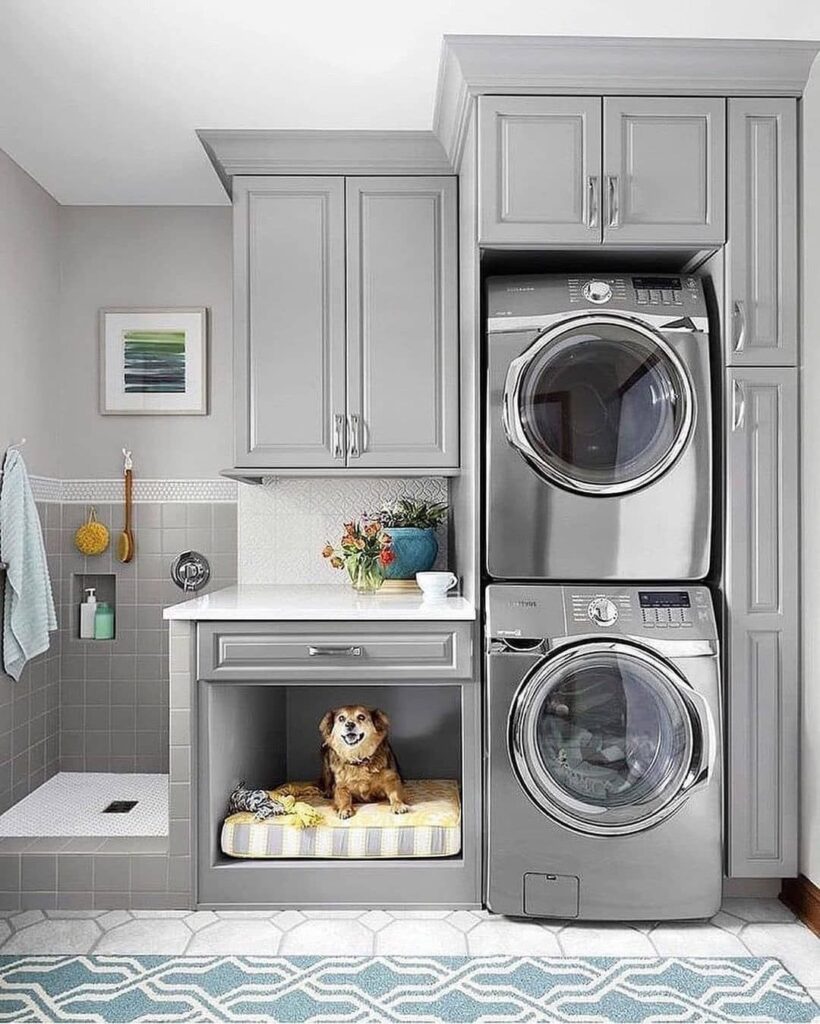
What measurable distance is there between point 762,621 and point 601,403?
30.8 inches

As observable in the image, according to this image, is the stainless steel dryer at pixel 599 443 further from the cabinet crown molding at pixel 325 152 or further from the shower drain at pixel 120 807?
the shower drain at pixel 120 807

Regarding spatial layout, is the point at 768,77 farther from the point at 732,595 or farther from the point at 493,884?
the point at 493,884

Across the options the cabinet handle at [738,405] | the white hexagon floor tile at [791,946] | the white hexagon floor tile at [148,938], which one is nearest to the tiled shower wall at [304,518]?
the cabinet handle at [738,405]

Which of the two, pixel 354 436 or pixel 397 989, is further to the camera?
pixel 354 436

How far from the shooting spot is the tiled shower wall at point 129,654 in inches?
149

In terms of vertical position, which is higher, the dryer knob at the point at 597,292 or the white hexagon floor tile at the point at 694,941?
the dryer knob at the point at 597,292

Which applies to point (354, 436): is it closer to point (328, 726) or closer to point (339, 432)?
point (339, 432)

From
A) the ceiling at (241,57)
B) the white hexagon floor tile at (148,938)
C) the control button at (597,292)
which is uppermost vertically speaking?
the ceiling at (241,57)

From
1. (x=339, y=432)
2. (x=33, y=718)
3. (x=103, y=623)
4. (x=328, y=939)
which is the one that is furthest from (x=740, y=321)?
(x=33, y=718)

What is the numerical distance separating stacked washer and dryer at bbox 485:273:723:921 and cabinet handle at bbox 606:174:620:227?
164 mm

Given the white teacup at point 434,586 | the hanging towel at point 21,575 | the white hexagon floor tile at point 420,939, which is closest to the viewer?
the white hexagon floor tile at point 420,939

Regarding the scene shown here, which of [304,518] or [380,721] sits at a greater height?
[304,518]

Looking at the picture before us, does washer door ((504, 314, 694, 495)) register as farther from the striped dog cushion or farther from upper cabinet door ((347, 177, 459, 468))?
the striped dog cushion

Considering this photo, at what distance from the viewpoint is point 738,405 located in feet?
8.89
